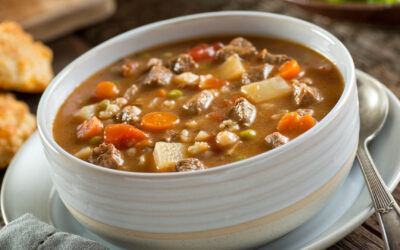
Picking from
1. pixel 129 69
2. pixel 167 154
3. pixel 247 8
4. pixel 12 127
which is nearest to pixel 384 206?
pixel 167 154

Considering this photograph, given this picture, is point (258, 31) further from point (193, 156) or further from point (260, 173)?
point (260, 173)

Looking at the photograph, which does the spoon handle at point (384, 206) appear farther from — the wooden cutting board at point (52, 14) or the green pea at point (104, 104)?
the wooden cutting board at point (52, 14)

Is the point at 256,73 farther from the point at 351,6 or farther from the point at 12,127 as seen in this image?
the point at 12,127

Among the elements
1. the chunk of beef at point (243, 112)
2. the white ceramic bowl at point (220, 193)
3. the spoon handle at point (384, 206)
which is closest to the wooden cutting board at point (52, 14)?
the white ceramic bowl at point (220, 193)

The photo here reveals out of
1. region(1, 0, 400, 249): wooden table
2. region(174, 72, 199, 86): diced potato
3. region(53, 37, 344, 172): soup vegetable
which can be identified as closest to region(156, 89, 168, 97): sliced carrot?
region(53, 37, 344, 172): soup vegetable

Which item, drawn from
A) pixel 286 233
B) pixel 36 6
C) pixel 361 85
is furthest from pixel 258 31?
pixel 36 6
